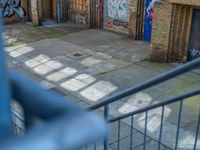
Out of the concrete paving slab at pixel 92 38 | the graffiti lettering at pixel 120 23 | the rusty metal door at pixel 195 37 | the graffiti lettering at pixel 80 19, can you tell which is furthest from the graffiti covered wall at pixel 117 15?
the rusty metal door at pixel 195 37

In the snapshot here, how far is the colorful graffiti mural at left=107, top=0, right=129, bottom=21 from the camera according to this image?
48.8ft

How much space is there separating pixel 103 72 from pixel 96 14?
20.9 ft

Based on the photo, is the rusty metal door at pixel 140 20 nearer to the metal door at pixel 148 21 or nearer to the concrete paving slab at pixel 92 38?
the metal door at pixel 148 21

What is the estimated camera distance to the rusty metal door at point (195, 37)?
10.8 meters

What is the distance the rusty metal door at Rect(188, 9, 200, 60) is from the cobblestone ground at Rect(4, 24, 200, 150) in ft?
2.97

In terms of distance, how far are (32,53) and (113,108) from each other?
5694mm

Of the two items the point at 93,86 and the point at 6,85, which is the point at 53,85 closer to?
the point at 93,86

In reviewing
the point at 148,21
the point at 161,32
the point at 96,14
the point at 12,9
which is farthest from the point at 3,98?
the point at 12,9

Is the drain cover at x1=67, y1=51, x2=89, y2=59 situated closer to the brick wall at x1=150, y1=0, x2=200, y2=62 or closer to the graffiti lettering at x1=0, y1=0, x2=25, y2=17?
the brick wall at x1=150, y1=0, x2=200, y2=62

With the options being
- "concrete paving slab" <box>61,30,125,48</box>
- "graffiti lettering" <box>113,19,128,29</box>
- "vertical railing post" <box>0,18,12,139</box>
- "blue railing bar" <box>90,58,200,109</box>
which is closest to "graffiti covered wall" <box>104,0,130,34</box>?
"graffiti lettering" <box>113,19,128,29</box>

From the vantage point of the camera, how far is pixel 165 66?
433 inches

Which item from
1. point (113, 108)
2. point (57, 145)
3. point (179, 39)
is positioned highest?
point (57, 145)

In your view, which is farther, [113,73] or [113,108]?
[113,73]

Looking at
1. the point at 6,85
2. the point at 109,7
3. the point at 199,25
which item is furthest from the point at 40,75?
the point at 6,85
